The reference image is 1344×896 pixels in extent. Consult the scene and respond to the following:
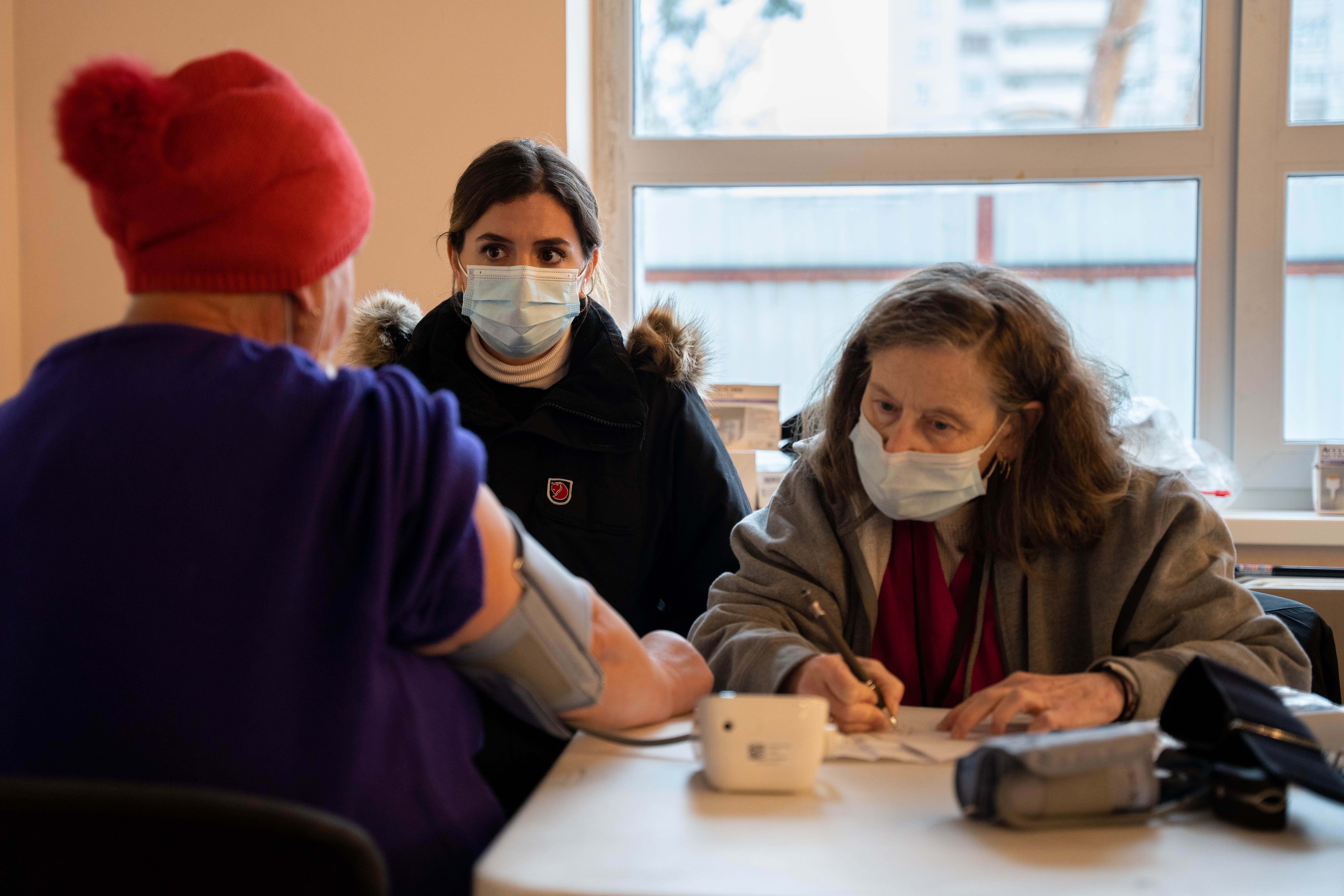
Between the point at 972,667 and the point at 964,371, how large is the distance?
40 cm

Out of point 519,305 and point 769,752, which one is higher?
point 519,305

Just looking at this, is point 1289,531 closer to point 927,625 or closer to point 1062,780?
point 927,625

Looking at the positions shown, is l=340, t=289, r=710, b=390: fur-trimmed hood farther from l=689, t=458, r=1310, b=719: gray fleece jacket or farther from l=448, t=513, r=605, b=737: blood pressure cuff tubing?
l=448, t=513, r=605, b=737: blood pressure cuff tubing

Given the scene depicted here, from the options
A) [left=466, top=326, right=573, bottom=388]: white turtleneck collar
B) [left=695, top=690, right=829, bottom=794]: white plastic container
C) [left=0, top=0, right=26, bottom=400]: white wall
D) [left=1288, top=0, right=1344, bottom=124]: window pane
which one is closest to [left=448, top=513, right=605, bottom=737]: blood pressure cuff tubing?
[left=695, top=690, right=829, bottom=794]: white plastic container

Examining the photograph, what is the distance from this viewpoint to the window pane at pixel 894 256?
9.17ft

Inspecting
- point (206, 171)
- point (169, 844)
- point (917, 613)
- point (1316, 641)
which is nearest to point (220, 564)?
point (169, 844)

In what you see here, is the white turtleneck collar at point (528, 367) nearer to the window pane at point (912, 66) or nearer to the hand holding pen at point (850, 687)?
the hand holding pen at point (850, 687)

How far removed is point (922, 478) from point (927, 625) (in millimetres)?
212

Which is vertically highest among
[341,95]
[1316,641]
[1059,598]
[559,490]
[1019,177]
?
[341,95]

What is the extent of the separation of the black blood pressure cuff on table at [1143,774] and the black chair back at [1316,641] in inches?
29.8

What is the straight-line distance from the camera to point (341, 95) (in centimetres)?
254

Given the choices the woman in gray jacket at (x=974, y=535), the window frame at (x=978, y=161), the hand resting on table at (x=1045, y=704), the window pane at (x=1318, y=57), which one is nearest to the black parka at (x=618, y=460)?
the woman in gray jacket at (x=974, y=535)

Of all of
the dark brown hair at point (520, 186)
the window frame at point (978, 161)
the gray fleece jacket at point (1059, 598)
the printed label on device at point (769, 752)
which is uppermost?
the window frame at point (978, 161)

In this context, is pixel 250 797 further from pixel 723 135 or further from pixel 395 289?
pixel 723 135
